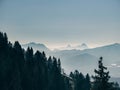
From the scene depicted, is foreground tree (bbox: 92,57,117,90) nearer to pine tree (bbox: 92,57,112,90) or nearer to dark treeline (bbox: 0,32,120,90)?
pine tree (bbox: 92,57,112,90)

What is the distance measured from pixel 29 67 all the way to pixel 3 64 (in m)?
15.8

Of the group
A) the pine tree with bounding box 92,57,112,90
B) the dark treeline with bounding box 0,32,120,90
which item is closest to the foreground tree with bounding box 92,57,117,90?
the pine tree with bounding box 92,57,112,90

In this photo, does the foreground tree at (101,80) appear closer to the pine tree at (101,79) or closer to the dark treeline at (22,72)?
the pine tree at (101,79)

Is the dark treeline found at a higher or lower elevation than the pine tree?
higher

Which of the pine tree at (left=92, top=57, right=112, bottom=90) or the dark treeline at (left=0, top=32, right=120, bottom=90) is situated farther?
the dark treeline at (left=0, top=32, right=120, bottom=90)

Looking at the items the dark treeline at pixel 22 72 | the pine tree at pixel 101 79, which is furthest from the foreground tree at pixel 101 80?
the dark treeline at pixel 22 72

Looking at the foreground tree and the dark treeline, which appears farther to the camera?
the dark treeline

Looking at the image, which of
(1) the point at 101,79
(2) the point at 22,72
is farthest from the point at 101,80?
(2) the point at 22,72

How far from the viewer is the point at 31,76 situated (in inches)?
3703

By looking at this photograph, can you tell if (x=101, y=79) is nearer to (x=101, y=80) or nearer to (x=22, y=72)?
(x=101, y=80)

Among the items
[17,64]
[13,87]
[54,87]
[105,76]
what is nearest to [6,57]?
[17,64]

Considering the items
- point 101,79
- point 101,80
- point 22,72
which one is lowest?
point 101,80

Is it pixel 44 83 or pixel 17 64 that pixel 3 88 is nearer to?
pixel 17 64

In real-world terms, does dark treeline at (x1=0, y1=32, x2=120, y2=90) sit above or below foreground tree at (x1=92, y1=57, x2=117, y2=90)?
above
